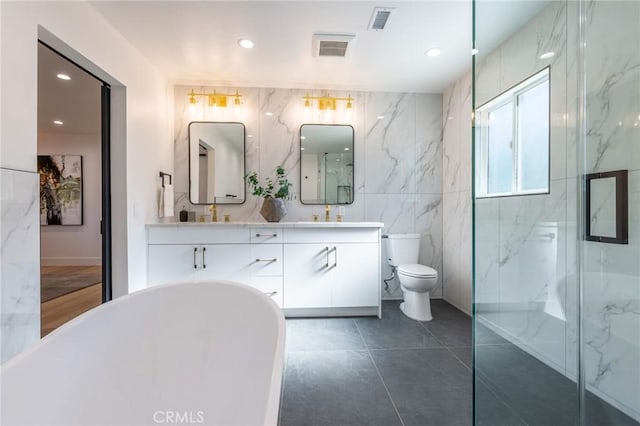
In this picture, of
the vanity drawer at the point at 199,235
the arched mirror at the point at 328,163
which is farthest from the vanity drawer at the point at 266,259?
the arched mirror at the point at 328,163

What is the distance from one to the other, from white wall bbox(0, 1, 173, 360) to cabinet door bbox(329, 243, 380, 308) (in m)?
1.70

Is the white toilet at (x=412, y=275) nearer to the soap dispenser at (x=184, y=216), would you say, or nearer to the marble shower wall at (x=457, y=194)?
the marble shower wall at (x=457, y=194)

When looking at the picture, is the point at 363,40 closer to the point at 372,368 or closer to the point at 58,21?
the point at 58,21

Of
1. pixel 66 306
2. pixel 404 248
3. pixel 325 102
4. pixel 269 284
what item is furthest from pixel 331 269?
pixel 66 306

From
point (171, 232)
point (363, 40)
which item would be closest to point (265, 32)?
point (363, 40)

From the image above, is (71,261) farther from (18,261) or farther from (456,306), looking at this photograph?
(456,306)

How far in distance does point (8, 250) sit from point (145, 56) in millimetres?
1946

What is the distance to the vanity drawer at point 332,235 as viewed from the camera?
8.59 ft

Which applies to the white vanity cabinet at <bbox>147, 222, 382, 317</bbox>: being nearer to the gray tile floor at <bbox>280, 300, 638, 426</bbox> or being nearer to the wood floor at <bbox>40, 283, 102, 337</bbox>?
the gray tile floor at <bbox>280, 300, 638, 426</bbox>

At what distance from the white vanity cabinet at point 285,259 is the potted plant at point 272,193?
0.32 metres

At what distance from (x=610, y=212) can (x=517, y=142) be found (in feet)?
2.24

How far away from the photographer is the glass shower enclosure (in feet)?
4.26

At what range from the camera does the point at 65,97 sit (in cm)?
338

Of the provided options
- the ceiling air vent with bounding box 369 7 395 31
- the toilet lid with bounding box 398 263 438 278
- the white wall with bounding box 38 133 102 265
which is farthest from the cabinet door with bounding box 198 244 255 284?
the white wall with bounding box 38 133 102 265
